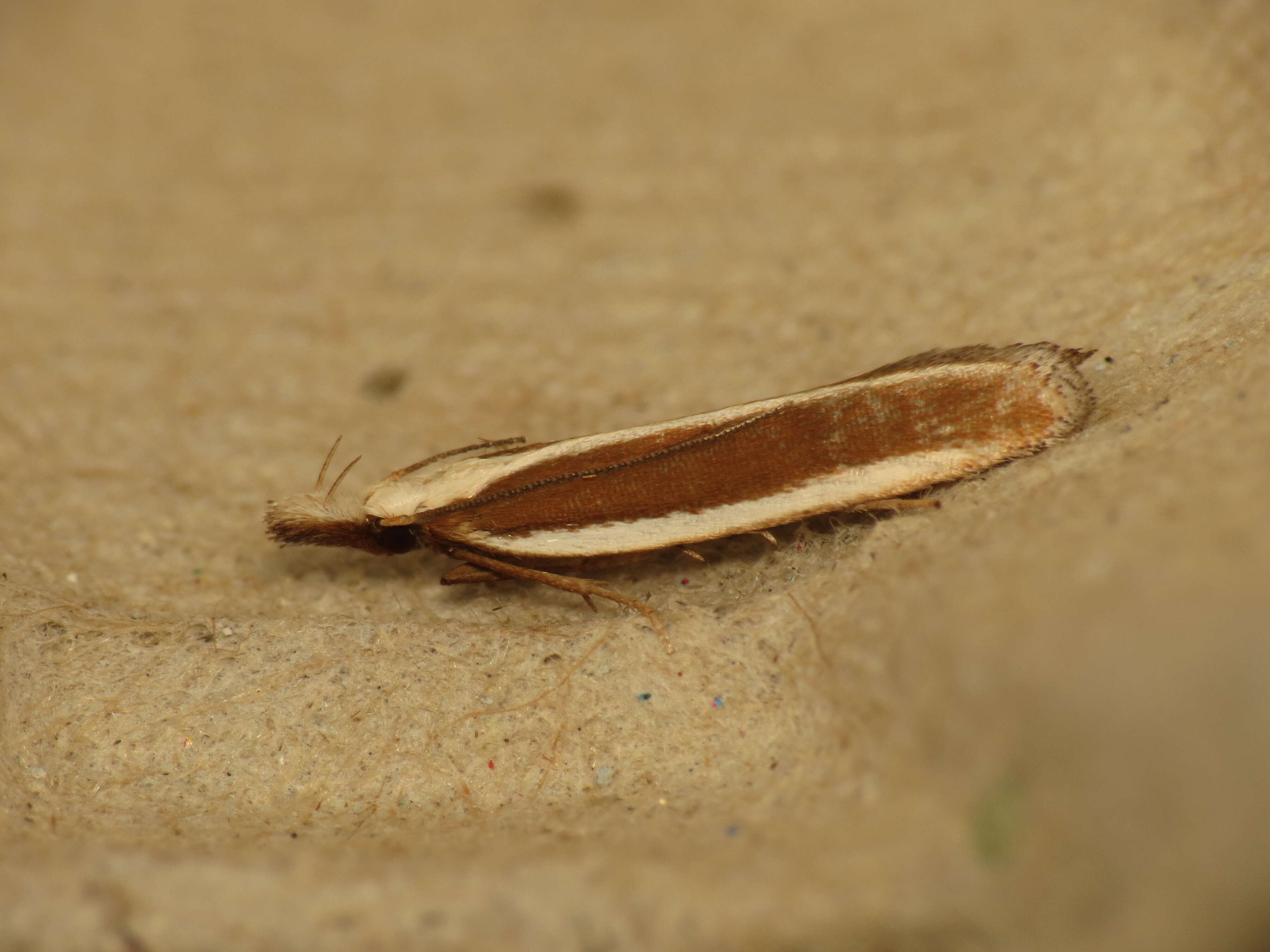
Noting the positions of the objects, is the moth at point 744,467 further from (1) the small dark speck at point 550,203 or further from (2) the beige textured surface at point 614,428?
(1) the small dark speck at point 550,203

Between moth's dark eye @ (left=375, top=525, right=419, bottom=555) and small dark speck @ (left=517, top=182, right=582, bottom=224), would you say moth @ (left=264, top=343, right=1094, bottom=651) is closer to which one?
moth's dark eye @ (left=375, top=525, right=419, bottom=555)

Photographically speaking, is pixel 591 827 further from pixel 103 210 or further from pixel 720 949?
pixel 103 210

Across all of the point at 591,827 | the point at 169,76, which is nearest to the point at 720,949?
the point at 591,827

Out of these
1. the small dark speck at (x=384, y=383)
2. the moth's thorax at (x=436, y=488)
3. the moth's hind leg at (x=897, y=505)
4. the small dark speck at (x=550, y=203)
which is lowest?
the small dark speck at (x=384, y=383)

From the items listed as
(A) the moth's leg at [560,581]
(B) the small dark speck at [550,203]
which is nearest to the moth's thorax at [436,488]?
(A) the moth's leg at [560,581]

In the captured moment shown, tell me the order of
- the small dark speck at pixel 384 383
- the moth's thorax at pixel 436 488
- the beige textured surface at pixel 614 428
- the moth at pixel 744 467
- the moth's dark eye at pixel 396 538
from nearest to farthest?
the beige textured surface at pixel 614 428 < the moth at pixel 744 467 < the moth's thorax at pixel 436 488 < the moth's dark eye at pixel 396 538 < the small dark speck at pixel 384 383

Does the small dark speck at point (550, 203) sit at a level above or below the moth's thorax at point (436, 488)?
above

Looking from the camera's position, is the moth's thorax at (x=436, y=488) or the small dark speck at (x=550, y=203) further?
the small dark speck at (x=550, y=203)
